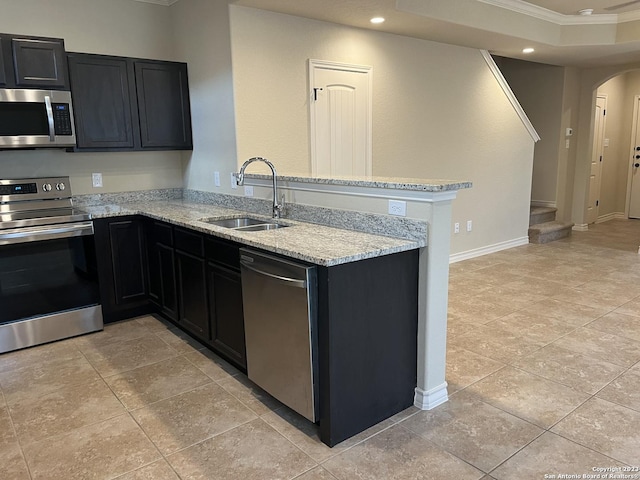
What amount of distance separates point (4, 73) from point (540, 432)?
3911mm

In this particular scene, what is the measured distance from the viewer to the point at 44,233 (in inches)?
127

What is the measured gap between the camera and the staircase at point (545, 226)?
6450 mm

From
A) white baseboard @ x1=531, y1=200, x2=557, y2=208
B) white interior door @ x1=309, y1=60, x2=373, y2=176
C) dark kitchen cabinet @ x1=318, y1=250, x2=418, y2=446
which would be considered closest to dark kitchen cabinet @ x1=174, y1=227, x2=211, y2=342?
dark kitchen cabinet @ x1=318, y1=250, x2=418, y2=446

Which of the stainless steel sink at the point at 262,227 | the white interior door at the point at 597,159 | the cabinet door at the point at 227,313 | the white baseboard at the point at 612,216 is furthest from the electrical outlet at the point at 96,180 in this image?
the white baseboard at the point at 612,216

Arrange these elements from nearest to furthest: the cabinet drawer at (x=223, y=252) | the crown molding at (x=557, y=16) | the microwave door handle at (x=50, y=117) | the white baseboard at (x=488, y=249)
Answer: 1. the cabinet drawer at (x=223, y=252)
2. the microwave door handle at (x=50, y=117)
3. the crown molding at (x=557, y=16)
4. the white baseboard at (x=488, y=249)

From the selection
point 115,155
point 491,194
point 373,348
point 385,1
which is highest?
point 385,1

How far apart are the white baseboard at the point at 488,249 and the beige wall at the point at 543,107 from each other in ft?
4.02

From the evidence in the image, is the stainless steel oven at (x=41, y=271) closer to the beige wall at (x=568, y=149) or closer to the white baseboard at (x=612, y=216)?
the beige wall at (x=568, y=149)

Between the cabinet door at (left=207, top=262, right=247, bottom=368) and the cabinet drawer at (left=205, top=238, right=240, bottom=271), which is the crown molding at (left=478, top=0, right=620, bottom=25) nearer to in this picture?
the cabinet drawer at (left=205, top=238, right=240, bottom=271)

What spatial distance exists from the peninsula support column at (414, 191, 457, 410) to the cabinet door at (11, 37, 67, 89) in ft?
9.34

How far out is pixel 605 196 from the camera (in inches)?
327

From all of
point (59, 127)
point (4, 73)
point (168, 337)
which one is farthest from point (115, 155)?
point (168, 337)

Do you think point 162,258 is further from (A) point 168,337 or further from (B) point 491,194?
(B) point 491,194

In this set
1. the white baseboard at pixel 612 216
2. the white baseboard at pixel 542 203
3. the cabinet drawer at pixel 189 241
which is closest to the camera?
the cabinet drawer at pixel 189 241
